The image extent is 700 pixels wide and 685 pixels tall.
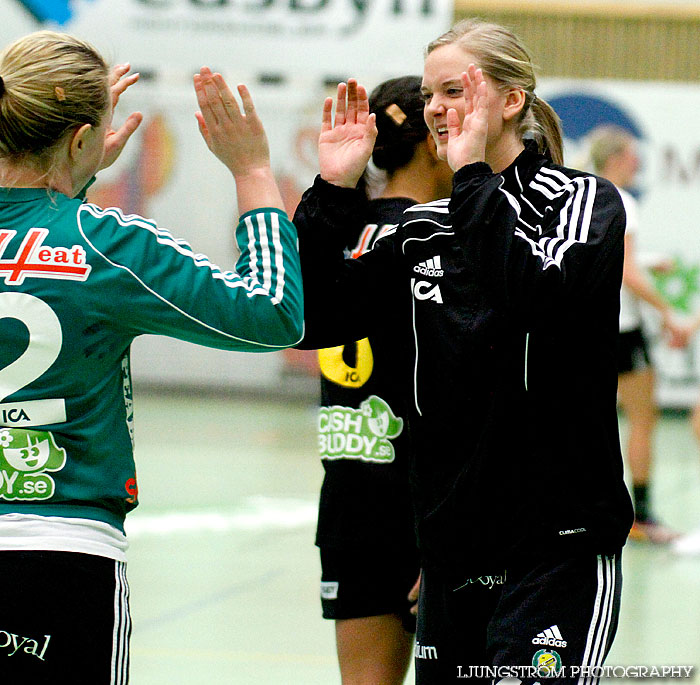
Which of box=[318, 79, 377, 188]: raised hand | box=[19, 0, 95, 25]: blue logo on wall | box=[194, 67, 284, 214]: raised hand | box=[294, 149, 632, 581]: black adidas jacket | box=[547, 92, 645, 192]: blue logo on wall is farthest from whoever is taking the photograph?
box=[19, 0, 95, 25]: blue logo on wall

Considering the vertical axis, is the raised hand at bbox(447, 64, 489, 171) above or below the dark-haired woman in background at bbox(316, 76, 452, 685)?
above

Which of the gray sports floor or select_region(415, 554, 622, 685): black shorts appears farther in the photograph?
the gray sports floor

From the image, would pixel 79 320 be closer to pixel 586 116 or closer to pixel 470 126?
pixel 470 126

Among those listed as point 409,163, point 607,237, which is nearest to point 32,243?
point 607,237

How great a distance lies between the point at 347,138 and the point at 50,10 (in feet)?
34.8

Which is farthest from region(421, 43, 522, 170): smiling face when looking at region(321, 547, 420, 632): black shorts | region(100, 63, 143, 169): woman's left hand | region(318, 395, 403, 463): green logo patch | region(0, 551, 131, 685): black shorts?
region(0, 551, 131, 685): black shorts

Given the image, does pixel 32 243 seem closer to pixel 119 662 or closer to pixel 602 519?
pixel 119 662

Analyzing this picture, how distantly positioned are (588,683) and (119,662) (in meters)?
0.84

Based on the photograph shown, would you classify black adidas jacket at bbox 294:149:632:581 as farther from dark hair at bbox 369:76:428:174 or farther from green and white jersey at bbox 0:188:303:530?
dark hair at bbox 369:76:428:174

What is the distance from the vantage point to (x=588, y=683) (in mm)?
2102

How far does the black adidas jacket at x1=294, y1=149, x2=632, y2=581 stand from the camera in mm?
2098

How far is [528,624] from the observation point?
6.84 ft

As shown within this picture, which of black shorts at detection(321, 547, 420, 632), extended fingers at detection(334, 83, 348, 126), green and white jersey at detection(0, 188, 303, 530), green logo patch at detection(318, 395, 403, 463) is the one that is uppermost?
extended fingers at detection(334, 83, 348, 126)

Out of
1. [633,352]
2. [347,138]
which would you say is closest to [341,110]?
[347,138]
